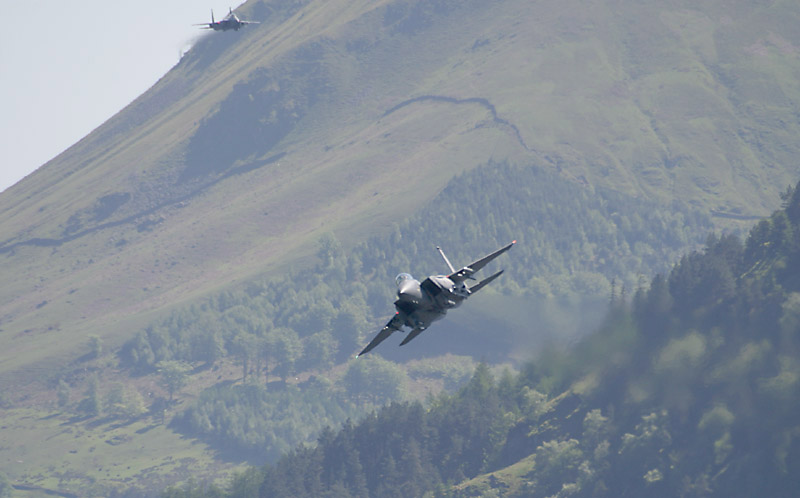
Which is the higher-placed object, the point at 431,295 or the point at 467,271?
the point at 467,271

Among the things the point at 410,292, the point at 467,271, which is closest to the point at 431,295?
the point at 410,292

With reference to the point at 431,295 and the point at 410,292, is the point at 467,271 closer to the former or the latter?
the point at 431,295

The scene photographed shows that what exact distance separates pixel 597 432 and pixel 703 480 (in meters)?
24.3

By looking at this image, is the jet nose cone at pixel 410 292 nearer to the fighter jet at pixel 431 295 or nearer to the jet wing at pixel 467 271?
the fighter jet at pixel 431 295

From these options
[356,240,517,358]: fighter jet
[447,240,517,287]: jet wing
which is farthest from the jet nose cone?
[447,240,517,287]: jet wing

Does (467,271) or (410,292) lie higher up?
(410,292)

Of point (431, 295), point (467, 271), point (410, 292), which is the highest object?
point (410, 292)

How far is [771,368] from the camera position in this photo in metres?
182

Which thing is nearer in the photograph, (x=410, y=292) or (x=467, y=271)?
(x=467, y=271)

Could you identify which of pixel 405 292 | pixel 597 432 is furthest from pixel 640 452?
pixel 405 292

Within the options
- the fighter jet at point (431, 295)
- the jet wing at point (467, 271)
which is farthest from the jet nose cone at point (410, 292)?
the jet wing at point (467, 271)

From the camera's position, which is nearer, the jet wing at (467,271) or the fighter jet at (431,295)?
the jet wing at (467,271)

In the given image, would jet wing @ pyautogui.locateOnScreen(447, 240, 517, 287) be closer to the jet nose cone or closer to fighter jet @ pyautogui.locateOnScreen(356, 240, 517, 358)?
fighter jet @ pyautogui.locateOnScreen(356, 240, 517, 358)

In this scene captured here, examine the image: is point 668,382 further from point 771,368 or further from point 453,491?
point 453,491
